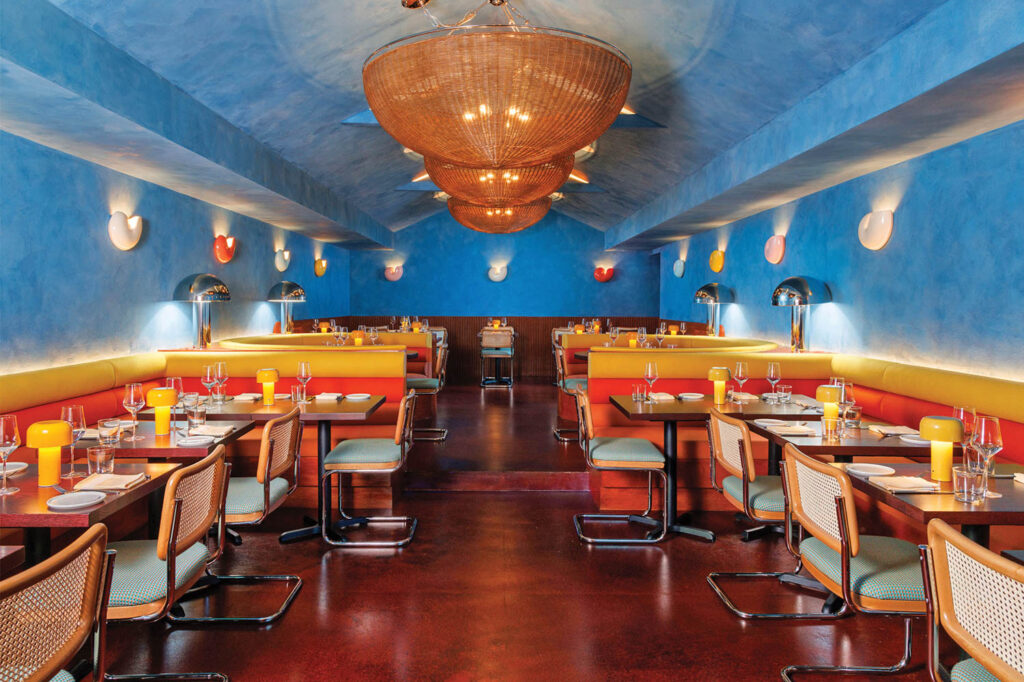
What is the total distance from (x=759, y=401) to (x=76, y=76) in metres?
4.42

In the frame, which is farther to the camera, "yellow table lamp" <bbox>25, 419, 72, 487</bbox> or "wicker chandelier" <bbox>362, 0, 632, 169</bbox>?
"wicker chandelier" <bbox>362, 0, 632, 169</bbox>

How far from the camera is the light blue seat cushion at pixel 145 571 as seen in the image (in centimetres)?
220

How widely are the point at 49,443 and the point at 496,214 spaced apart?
5516mm

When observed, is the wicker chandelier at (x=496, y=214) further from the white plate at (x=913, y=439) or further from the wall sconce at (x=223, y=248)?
the white plate at (x=913, y=439)

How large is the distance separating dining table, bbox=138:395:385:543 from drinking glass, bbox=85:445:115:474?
112cm

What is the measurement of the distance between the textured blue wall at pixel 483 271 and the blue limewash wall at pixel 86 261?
5.38 metres

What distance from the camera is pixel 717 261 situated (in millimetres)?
9164

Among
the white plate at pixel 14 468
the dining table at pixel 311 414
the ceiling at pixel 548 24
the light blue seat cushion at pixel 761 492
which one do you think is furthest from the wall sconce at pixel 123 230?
the light blue seat cushion at pixel 761 492

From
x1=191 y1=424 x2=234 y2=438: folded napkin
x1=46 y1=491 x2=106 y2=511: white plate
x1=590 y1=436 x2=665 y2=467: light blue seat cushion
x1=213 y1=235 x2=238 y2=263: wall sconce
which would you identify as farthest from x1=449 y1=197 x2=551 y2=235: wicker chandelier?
x1=46 y1=491 x2=106 y2=511: white plate

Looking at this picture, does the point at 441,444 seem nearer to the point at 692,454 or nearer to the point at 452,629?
the point at 692,454

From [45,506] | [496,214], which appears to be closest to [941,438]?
[45,506]

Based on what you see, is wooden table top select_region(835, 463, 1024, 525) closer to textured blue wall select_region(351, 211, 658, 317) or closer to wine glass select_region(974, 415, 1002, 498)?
wine glass select_region(974, 415, 1002, 498)

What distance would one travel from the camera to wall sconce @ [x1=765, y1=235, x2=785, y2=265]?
7141mm

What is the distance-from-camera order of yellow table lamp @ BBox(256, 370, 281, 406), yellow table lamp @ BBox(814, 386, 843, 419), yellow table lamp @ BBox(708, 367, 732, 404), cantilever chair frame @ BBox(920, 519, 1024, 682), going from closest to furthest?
cantilever chair frame @ BBox(920, 519, 1024, 682), yellow table lamp @ BBox(814, 386, 843, 419), yellow table lamp @ BBox(256, 370, 281, 406), yellow table lamp @ BBox(708, 367, 732, 404)
